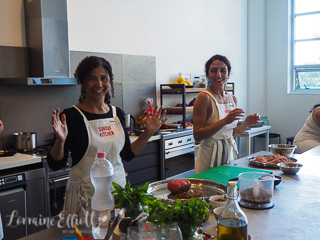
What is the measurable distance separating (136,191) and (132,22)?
150 inches

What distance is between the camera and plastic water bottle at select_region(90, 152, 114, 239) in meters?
1.31

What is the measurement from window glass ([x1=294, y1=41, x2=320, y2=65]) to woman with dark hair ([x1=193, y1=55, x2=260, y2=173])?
461 centimetres

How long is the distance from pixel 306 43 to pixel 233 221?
6507mm

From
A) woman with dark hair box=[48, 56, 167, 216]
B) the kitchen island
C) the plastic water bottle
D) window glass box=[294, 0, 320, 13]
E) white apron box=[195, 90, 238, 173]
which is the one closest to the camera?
the plastic water bottle

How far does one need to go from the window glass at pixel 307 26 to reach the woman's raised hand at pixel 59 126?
6.21 metres

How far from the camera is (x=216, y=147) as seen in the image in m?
2.78

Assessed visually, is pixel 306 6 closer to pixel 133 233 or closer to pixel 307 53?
pixel 307 53

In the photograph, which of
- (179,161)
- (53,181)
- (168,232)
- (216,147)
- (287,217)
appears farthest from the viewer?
(179,161)

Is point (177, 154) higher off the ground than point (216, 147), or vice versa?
point (216, 147)

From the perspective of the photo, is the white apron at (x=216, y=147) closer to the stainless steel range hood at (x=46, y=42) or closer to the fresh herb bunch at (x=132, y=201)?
the stainless steel range hood at (x=46, y=42)

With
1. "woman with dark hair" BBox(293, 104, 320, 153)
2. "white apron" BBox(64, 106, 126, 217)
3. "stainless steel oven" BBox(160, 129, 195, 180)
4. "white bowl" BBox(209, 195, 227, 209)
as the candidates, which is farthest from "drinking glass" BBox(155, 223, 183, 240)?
"stainless steel oven" BBox(160, 129, 195, 180)

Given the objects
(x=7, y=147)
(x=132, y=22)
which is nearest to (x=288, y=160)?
(x=7, y=147)

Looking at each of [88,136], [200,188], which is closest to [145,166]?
[88,136]

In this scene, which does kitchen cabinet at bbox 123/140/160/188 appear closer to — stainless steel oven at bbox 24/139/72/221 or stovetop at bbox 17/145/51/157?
stainless steel oven at bbox 24/139/72/221
